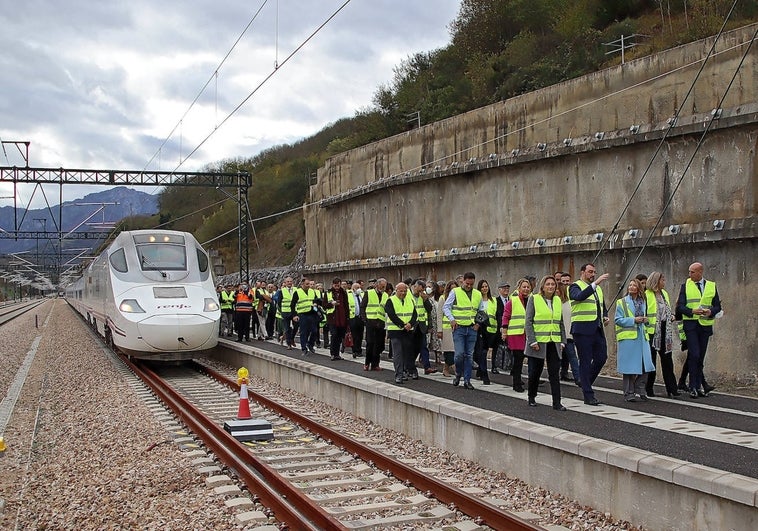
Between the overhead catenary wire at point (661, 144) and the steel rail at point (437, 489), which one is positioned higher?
the overhead catenary wire at point (661, 144)

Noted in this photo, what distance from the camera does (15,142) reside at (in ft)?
93.9

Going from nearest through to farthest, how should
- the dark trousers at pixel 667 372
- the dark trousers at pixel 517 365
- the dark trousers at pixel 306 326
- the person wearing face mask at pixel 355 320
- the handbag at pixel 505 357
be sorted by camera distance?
the dark trousers at pixel 667 372 → the dark trousers at pixel 517 365 → the handbag at pixel 505 357 → the person wearing face mask at pixel 355 320 → the dark trousers at pixel 306 326

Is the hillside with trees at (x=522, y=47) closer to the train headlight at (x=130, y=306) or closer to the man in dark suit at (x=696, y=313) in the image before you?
the man in dark suit at (x=696, y=313)

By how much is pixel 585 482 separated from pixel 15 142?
2694cm

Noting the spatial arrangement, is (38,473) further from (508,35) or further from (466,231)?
(508,35)

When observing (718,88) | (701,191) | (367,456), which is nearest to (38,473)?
(367,456)

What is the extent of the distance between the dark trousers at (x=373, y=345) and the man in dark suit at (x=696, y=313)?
5.72m

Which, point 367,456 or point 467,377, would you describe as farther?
point 467,377

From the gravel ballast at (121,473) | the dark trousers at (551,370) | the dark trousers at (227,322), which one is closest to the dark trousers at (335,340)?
the gravel ballast at (121,473)

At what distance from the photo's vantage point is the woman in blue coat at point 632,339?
1034 cm

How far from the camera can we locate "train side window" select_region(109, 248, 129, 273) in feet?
61.6

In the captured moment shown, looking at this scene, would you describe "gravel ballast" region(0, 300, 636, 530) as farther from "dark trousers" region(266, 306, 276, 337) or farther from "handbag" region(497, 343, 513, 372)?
"dark trousers" region(266, 306, 276, 337)

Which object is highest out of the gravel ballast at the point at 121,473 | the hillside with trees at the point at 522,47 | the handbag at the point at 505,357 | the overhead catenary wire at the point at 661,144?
the hillside with trees at the point at 522,47

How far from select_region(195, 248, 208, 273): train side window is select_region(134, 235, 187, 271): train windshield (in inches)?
14.3
